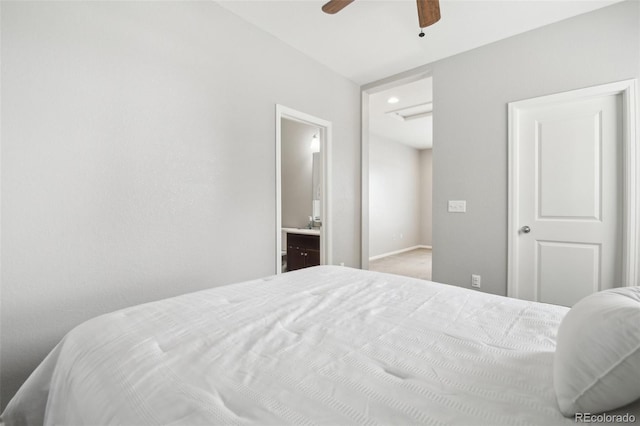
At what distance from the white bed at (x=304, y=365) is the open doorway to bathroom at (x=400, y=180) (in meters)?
3.62

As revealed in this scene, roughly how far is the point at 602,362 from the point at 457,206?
9.01 ft

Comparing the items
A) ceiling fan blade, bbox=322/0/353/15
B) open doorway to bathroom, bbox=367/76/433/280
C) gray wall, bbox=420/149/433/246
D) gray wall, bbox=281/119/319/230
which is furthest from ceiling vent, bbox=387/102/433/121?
ceiling fan blade, bbox=322/0/353/15

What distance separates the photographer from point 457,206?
122 inches

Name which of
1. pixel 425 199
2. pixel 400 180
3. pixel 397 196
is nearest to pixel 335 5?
pixel 397 196

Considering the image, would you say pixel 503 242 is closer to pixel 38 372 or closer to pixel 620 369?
pixel 620 369

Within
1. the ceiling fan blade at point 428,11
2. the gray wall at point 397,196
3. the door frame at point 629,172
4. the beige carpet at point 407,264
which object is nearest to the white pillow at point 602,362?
the ceiling fan blade at point 428,11

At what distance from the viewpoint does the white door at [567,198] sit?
238 centimetres

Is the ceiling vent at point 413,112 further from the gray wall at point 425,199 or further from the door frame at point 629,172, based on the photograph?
the gray wall at point 425,199

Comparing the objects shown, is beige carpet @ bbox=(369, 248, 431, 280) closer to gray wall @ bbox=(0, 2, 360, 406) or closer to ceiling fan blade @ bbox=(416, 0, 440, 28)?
gray wall @ bbox=(0, 2, 360, 406)

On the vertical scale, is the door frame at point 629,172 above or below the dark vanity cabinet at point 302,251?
above

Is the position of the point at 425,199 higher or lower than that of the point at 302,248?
higher

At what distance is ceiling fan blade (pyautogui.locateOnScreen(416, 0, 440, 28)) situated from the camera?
1.87 m

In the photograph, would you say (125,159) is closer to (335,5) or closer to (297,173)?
(335,5)

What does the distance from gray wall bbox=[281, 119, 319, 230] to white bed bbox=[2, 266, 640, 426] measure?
3558 millimetres
